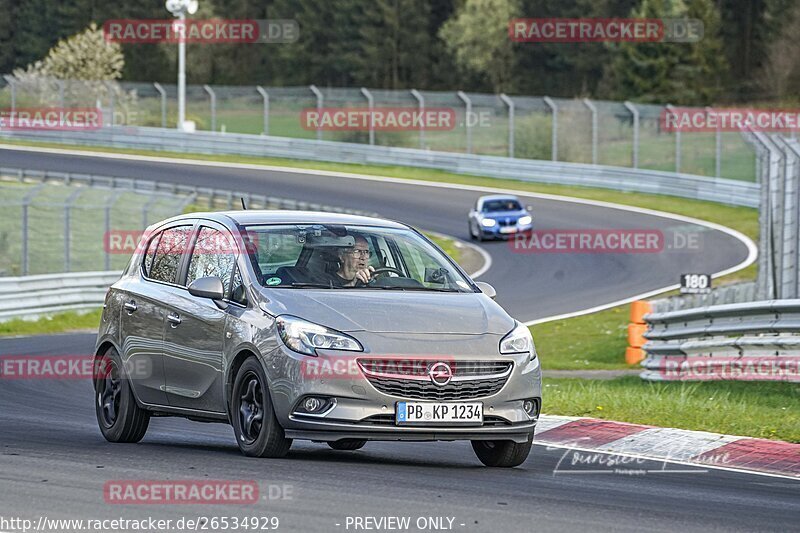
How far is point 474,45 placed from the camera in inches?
4158

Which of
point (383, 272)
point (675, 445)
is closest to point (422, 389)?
point (383, 272)

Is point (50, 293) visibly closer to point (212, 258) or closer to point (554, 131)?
point (212, 258)

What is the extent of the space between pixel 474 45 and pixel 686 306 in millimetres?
87785

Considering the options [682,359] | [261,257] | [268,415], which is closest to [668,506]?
[268,415]

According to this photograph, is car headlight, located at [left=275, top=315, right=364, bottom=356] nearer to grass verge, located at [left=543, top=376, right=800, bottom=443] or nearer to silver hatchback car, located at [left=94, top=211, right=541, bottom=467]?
silver hatchback car, located at [left=94, top=211, right=541, bottom=467]

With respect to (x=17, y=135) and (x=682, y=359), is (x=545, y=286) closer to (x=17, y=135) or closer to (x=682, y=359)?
(x=682, y=359)

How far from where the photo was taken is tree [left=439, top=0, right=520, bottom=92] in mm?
104375

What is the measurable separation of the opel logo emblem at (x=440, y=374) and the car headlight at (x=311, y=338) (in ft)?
1.41

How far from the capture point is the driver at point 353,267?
378 inches

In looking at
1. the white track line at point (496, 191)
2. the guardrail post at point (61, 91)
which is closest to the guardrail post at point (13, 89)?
the guardrail post at point (61, 91)

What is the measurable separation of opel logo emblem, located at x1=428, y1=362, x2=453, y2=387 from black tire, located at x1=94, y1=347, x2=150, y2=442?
8.97 ft

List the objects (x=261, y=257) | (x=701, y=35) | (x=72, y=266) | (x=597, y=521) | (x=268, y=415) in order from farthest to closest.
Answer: (x=701, y=35) < (x=72, y=266) < (x=261, y=257) < (x=268, y=415) < (x=597, y=521)

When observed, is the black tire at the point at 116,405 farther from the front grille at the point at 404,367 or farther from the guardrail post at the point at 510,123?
the guardrail post at the point at 510,123

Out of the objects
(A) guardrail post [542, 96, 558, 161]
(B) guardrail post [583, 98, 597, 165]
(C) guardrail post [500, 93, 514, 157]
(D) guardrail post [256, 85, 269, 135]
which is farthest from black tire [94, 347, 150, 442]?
(D) guardrail post [256, 85, 269, 135]
